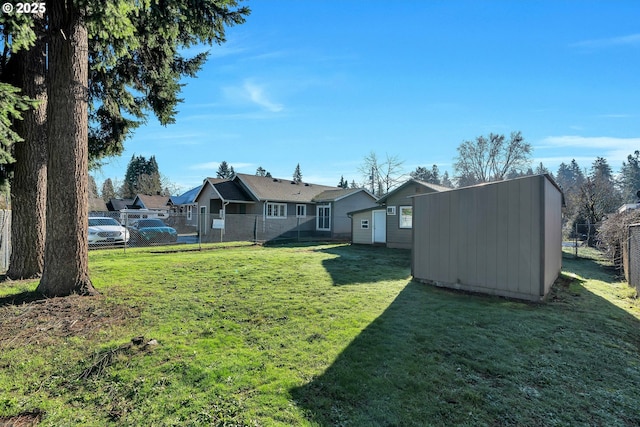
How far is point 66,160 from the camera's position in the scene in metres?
5.40

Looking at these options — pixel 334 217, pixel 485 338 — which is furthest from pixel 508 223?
pixel 334 217

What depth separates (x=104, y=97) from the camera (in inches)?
348

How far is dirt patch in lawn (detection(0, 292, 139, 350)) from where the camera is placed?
13.1 ft

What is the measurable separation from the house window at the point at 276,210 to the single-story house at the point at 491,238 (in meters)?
15.5

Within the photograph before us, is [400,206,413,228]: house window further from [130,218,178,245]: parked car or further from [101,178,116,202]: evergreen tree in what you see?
[101,178,116,202]: evergreen tree

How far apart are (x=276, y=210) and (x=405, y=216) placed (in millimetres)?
9916

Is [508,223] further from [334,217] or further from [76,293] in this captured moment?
[334,217]

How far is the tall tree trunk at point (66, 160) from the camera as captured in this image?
5328 mm

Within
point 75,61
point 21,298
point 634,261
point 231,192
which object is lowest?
point 21,298

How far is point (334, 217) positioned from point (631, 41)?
1808cm

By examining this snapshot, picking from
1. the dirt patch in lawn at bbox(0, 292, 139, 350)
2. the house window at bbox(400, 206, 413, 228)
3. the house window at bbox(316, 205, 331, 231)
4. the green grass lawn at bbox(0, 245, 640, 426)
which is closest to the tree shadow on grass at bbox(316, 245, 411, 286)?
the green grass lawn at bbox(0, 245, 640, 426)

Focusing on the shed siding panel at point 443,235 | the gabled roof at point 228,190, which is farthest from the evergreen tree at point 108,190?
the shed siding panel at point 443,235

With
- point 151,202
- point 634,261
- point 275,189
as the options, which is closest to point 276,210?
point 275,189

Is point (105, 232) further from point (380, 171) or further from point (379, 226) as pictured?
point (380, 171)
